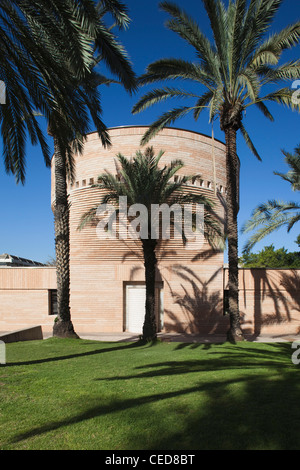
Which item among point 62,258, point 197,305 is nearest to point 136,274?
point 197,305

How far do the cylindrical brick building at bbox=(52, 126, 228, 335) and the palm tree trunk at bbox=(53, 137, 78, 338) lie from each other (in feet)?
15.1

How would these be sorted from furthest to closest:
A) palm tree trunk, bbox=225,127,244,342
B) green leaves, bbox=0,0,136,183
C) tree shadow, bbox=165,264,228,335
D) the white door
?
the white door < tree shadow, bbox=165,264,228,335 < palm tree trunk, bbox=225,127,244,342 < green leaves, bbox=0,0,136,183

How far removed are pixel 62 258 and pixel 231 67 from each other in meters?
8.49

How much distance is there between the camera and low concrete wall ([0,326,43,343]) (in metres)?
12.0

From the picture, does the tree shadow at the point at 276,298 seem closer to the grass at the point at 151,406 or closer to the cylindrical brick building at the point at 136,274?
the cylindrical brick building at the point at 136,274

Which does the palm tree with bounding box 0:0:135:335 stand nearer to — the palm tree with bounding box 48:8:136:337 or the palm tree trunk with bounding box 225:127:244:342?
the palm tree with bounding box 48:8:136:337

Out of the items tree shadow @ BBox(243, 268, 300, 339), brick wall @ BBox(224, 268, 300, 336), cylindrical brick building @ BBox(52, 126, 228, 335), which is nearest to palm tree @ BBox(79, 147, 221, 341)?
cylindrical brick building @ BBox(52, 126, 228, 335)

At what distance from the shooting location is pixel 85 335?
17078 mm

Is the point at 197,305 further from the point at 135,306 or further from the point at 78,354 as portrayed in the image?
the point at 78,354

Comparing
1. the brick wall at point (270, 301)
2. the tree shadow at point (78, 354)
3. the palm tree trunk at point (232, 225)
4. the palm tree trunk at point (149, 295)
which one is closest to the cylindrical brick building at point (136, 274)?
the brick wall at point (270, 301)

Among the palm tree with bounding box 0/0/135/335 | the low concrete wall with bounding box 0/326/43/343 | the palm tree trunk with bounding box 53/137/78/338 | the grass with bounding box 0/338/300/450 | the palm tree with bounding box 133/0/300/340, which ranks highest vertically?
the palm tree with bounding box 133/0/300/340

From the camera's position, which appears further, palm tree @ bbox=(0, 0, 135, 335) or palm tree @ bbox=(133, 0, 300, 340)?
palm tree @ bbox=(133, 0, 300, 340)

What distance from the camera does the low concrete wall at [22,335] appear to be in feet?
39.5

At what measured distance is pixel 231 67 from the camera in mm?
11539
